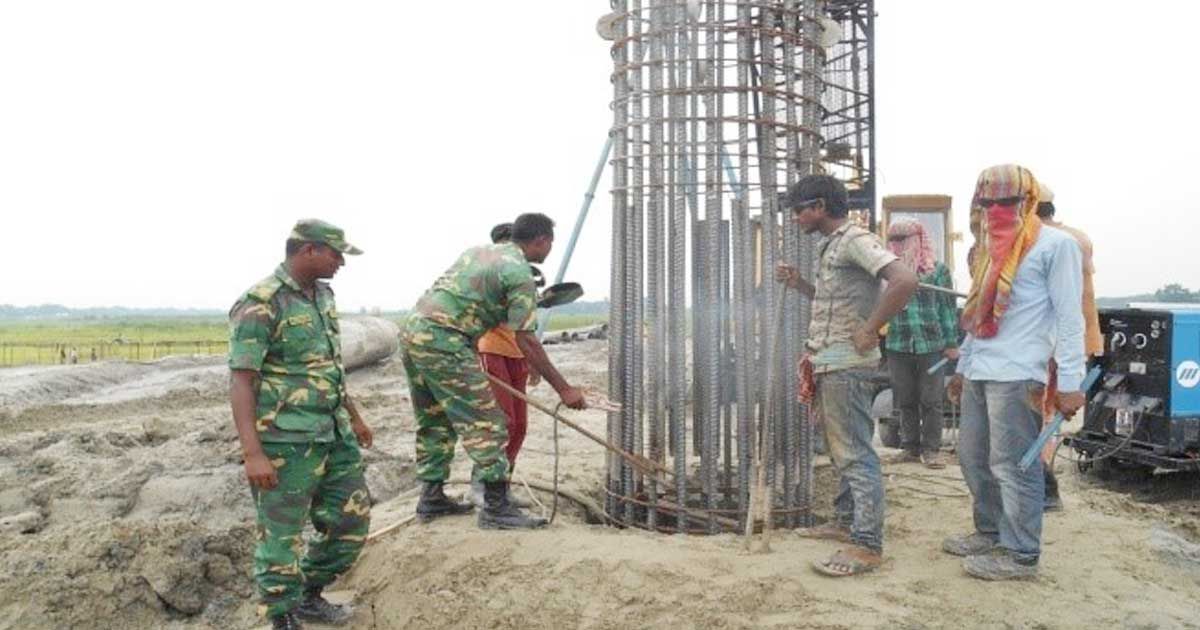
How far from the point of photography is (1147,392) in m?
7.09

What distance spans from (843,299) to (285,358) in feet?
7.97

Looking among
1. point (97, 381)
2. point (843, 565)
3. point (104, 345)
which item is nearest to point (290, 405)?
point (843, 565)

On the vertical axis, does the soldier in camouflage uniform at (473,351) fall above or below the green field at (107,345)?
above

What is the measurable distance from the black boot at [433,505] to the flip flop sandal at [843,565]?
82.8 inches

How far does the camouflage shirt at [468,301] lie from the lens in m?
4.78

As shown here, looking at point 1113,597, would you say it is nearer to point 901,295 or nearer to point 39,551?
point 901,295

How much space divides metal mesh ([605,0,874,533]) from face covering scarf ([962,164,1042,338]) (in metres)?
0.99

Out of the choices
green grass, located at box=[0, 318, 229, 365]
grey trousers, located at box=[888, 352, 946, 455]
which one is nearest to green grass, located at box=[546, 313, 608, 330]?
green grass, located at box=[0, 318, 229, 365]

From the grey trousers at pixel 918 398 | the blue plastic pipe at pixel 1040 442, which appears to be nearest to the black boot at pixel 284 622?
the blue plastic pipe at pixel 1040 442

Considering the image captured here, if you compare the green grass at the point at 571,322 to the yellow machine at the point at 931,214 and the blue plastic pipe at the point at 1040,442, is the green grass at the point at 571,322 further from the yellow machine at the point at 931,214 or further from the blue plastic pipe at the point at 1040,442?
the blue plastic pipe at the point at 1040,442

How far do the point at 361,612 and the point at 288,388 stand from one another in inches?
48.0

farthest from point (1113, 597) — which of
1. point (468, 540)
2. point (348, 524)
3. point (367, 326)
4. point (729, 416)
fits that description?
point (367, 326)

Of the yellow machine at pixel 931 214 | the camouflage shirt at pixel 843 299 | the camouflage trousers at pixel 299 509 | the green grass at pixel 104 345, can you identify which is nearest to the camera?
the camouflage trousers at pixel 299 509

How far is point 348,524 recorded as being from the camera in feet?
13.5
